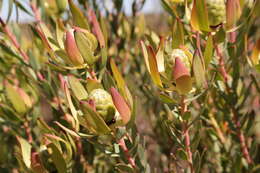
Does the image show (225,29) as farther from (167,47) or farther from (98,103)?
(98,103)

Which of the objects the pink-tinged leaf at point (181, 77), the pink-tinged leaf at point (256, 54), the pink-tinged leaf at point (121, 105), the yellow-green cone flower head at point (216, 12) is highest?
the yellow-green cone flower head at point (216, 12)

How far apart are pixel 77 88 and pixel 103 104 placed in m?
0.09

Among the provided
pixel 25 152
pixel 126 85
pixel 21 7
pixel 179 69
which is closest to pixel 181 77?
pixel 179 69

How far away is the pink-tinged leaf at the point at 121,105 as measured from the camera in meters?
0.54

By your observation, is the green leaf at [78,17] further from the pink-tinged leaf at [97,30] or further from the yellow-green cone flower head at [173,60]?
the yellow-green cone flower head at [173,60]

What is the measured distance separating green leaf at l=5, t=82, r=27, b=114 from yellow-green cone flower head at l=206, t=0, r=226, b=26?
22.8 inches

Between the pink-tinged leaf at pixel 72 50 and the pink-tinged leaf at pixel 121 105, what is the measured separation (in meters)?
0.14

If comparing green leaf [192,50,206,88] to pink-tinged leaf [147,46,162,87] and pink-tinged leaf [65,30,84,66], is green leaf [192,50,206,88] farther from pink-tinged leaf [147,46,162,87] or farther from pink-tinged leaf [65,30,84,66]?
pink-tinged leaf [65,30,84,66]

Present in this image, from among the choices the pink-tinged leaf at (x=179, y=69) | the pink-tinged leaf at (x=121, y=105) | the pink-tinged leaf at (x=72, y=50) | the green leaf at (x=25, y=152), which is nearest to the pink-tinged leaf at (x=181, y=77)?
the pink-tinged leaf at (x=179, y=69)

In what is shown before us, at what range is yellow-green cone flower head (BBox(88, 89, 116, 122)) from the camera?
0.61 metres

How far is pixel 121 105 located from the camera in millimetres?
551

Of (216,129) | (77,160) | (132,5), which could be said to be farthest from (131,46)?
(77,160)

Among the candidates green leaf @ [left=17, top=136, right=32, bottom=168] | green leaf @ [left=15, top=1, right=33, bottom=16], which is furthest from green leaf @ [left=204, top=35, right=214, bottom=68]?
green leaf @ [left=15, top=1, right=33, bottom=16]

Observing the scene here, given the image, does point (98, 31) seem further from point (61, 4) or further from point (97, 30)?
point (61, 4)
